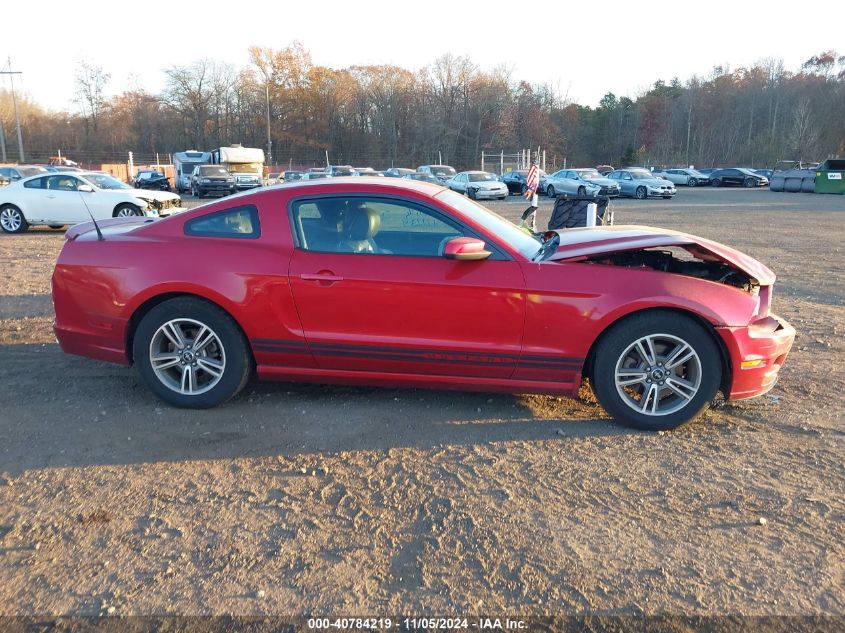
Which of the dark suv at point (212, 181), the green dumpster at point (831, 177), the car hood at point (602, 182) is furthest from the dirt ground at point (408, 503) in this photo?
the green dumpster at point (831, 177)

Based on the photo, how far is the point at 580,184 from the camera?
3077 centimetres

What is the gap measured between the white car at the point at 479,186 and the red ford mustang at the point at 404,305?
26269mm

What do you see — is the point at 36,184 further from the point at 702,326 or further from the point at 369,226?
the point at 702,326

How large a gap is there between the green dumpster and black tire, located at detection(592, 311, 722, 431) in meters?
36.5

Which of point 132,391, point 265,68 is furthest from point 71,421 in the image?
point 265,68

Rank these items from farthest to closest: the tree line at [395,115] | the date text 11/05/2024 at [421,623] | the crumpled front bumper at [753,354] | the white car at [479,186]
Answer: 1. the tree line at [395,115]
2. the white car at [479,186]
3. the crumpled front bumper at [753,354]
4. the date text 11/05/2024 at [421,623]

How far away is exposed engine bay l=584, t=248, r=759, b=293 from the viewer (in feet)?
14.4

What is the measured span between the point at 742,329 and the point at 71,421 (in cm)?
434

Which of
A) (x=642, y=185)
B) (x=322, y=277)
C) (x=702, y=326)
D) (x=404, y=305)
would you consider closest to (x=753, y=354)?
(x=702, y=326)

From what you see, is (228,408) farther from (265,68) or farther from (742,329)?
(265,68)

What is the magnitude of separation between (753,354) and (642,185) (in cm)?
2945

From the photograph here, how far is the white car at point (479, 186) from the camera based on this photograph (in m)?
30.5

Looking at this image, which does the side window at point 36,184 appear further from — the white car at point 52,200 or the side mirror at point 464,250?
the side mirror at point 464,250

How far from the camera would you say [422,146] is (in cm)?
7644
